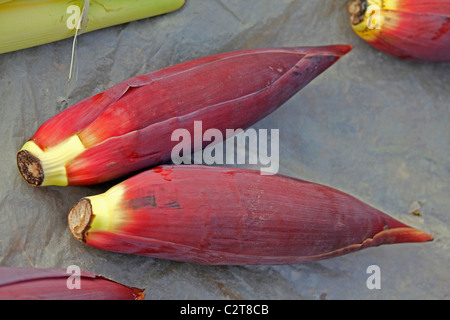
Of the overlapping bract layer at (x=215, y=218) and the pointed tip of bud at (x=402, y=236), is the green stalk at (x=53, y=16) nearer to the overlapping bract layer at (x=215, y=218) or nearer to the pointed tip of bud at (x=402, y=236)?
the overlapping bract layer at (x=215, y=218)

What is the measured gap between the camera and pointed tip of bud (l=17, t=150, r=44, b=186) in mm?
748

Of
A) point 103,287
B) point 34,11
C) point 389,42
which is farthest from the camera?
point 389,42

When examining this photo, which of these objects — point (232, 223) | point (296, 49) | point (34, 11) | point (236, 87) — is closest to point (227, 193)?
point (232, 223)

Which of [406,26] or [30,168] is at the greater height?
[406,26]

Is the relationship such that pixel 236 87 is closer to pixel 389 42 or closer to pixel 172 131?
pixel 172 131

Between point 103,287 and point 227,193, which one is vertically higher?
point 227,193

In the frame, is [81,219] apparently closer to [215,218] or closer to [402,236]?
[215,218]

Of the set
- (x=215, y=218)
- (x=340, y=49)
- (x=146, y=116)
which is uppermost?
(x=340, y=49)

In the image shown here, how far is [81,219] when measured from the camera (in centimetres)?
73

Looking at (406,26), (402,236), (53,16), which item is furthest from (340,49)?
(53,16)

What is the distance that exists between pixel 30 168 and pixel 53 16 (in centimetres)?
24

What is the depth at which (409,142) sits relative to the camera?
96 cm

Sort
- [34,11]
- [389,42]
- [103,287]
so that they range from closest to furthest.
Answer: [103,287] < [34,11] < [389,42]

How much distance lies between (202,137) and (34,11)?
1.02 feet
